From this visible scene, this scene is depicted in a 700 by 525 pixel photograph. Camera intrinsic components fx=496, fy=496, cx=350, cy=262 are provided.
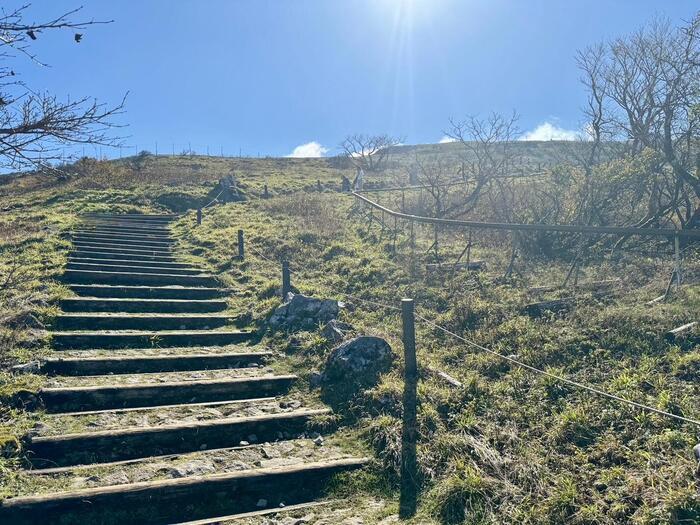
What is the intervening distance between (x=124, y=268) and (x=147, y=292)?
173cm

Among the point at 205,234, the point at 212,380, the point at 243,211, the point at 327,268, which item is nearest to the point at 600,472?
the point at 212,380

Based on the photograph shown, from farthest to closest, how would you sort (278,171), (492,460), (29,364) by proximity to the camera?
(278,171), (29,364), (492,460)

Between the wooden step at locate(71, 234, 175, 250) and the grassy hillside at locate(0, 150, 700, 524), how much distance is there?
1007 millimetres

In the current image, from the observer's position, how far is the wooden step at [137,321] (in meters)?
7.29

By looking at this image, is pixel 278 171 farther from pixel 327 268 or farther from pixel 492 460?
pixel 492 460

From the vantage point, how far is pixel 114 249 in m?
12.2

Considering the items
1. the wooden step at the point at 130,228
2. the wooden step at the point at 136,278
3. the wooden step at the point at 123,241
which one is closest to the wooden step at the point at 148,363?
the wooden step at the point at 136,278

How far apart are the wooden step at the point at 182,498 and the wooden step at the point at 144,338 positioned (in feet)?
11.0

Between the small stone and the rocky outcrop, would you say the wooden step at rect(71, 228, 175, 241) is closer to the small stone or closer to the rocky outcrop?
the rocky outcrop

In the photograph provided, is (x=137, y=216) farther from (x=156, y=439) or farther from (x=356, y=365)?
(x=156, y=439)

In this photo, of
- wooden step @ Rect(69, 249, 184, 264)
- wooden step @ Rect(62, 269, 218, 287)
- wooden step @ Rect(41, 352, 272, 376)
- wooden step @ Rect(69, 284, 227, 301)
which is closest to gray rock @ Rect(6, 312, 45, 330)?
wooden step @ Rect(41, 352, 272, 376)

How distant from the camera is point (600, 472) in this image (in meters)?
3.54

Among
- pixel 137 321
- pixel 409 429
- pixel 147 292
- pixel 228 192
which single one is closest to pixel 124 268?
pixel 147 292

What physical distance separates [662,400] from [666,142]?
7.79 meters
